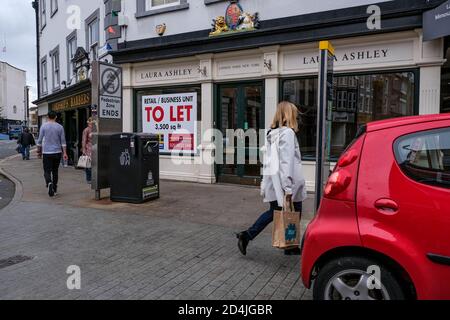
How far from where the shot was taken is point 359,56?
27.1 ft

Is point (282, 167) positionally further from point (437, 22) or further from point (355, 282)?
point (437, 22)

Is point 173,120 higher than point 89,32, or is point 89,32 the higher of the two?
point 89,32

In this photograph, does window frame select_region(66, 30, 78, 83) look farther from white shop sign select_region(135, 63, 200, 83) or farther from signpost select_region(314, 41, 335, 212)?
signpost select_region(314, 41, 335, 212)

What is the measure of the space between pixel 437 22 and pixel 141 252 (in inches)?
247

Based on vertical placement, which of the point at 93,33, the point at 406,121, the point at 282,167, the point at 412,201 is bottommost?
the point at 412,201

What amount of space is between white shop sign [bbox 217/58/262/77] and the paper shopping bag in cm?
589

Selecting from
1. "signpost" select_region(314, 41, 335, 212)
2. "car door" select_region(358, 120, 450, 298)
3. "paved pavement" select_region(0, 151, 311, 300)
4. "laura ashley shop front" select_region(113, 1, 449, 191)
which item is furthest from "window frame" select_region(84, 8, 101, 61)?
"car door" select_region(358, 120, 450, 298)

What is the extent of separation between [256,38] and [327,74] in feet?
16.6

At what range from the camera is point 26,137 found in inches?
800

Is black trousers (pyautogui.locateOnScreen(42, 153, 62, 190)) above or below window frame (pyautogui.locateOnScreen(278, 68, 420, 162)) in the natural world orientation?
below

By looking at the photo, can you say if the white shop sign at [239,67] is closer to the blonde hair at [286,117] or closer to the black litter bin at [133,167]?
the black litter bin at [133,167]

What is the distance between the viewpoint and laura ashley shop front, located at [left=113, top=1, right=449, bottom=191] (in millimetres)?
7785

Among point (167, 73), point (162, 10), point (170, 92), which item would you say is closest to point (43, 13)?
point (162, 10)
